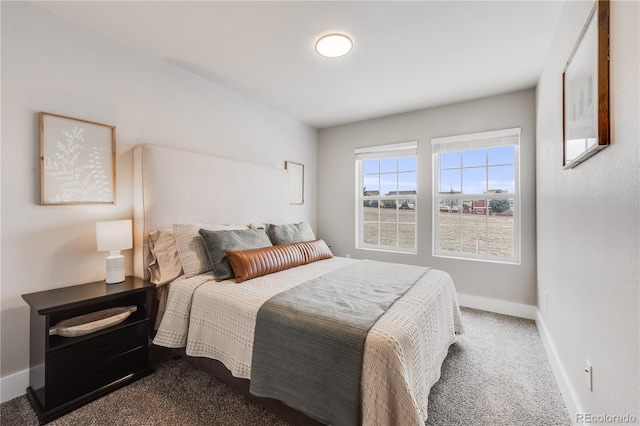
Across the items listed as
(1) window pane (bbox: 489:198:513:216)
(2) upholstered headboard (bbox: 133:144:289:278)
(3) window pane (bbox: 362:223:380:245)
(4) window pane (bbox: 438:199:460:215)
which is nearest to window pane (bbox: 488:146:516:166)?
(1) window pane (bbox: 489:198:513:216)

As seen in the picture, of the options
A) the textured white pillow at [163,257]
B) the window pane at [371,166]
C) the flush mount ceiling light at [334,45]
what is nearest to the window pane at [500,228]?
the window pane at [371,166]

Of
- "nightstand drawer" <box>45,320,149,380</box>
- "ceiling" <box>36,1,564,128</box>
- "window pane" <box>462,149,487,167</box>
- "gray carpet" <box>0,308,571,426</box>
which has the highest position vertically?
"ceiling" <box>36,1,564,128</box>

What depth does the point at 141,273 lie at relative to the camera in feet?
7.55

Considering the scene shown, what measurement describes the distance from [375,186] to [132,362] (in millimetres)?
3478

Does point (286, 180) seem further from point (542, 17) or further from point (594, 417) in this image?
point (594, 417)

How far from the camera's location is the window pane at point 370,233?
419 centimetres

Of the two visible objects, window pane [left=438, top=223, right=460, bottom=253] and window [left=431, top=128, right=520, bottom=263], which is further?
window pane [left=438, top=223, right=460, bottom=253]

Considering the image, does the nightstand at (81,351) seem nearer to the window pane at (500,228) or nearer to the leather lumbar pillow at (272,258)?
the leather lumbar pillow at (272,258)

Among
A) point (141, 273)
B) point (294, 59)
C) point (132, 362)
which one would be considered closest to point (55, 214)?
point (141, 273)

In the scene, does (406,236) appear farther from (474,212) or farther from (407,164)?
(407,164)

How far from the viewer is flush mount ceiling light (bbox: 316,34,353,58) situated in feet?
7.03

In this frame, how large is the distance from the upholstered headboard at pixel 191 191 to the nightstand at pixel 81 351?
0.41 metres

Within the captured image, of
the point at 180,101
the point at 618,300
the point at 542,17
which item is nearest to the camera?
the point at 618,300

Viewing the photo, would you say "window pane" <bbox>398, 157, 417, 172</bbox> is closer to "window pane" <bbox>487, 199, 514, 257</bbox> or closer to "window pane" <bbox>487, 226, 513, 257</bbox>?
"window pane" <bbox>487, 199, 514, 257</bbox>
